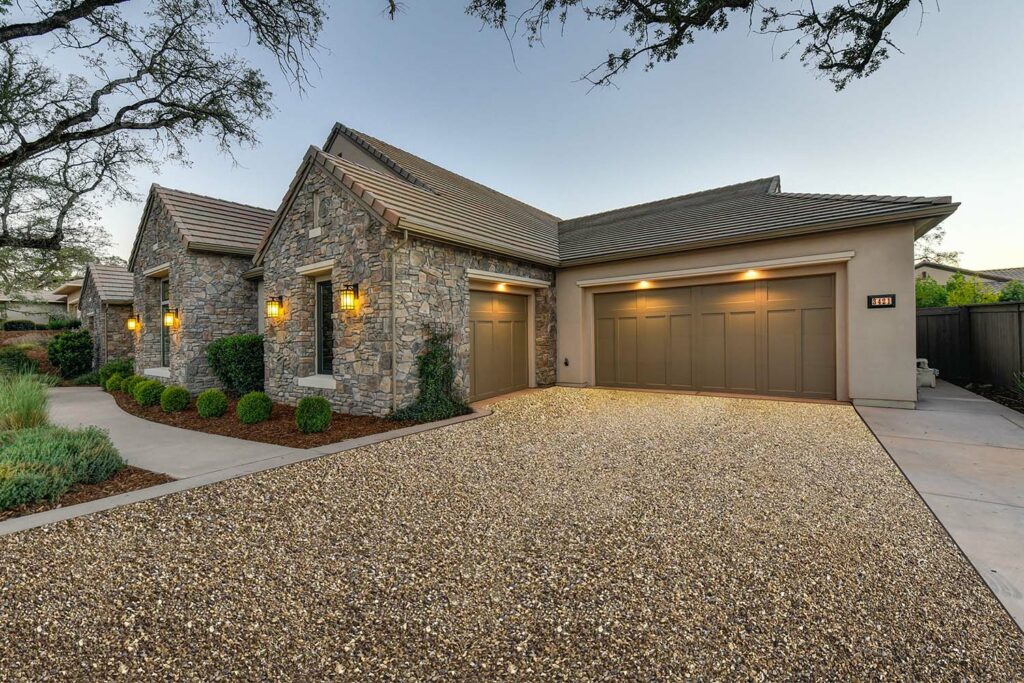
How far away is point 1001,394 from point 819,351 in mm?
3775

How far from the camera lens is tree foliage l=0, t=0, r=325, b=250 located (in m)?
6.74

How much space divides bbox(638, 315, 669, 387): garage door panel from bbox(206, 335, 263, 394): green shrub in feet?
29.0

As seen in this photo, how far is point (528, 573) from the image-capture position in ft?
8.01

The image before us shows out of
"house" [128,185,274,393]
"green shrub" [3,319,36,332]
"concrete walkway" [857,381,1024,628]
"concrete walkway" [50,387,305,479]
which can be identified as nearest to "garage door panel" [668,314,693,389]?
"concrete walkway" [857,381,1024,628]

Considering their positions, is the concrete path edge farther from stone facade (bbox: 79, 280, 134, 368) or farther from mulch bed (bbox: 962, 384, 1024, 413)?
stone facade (bbox: 79, 280, 134, 368)

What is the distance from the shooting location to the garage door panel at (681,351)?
30.2ft

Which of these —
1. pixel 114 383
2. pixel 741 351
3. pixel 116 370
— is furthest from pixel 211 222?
pixel 741 351

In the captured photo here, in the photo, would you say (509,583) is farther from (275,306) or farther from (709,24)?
(275,306)

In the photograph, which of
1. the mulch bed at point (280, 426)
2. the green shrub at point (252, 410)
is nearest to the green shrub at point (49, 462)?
the mulch bed at point (280, 426)

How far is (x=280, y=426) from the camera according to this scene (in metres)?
6.38

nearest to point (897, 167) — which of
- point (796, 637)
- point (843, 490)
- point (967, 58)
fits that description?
point (967, 58)

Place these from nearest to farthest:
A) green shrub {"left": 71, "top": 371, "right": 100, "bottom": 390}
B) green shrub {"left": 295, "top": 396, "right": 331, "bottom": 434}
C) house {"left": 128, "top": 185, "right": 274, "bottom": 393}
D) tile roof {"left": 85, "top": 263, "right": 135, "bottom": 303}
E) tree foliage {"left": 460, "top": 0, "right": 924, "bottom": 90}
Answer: tree foliage {"left": 460, "top": 0, "right": 924, "bottom": 90}
green shrub {"left": 295, "top": 396, "right": 331, "bottom": 434}
house {"left": 128, "top": 185, "right": 274, "bottom": 393}
green shrub {"left": 71, "top": 371, "right": 100, "bottom": 390}
tile roof {"left": 85, "top": 263, "right": 135, "bottom": 303}

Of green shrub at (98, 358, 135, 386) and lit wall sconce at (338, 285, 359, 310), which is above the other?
lit wall sconce at (338, 285, 359, 310)

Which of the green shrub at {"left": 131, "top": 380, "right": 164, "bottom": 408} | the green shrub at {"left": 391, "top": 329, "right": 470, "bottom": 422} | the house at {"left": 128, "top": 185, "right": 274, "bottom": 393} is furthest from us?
the house at {"left": 128, "top": 185, "right": 274, "bottom": 393}
